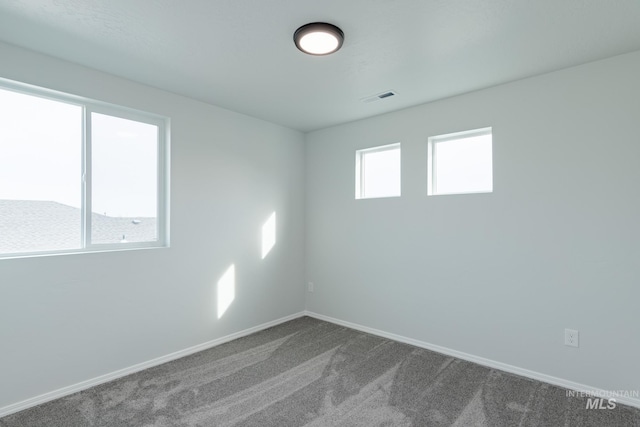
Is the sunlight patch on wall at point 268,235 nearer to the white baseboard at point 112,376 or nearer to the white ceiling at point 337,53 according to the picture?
the white baseboard at point 112,376

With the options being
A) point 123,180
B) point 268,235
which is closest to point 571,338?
point 268,235

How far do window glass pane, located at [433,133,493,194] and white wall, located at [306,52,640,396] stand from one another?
0.13 m

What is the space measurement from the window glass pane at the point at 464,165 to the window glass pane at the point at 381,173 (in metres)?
0.46

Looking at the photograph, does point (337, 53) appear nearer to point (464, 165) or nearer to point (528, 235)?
point (464, 165)

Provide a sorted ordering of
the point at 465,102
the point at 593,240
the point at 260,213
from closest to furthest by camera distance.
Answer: the point at 593,240 < the point at 465,102 < the point at 260,213

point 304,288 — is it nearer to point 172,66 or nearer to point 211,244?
point 211,244

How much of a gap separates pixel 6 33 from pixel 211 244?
2.15 meters

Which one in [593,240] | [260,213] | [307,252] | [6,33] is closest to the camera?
[6,33]

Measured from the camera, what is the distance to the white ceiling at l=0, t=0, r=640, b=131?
6.08ft

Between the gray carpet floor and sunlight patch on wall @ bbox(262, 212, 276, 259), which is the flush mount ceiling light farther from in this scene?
the gray carpet floor

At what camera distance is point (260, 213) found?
390 centimetres

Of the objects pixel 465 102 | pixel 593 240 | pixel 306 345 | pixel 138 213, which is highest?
pixel 465 102

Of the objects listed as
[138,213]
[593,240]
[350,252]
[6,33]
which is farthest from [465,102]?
[6,33]

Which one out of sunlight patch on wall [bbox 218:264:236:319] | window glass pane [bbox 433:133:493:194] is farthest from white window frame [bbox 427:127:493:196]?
sunlight patch on wall [bbox 218:264:236:319]
